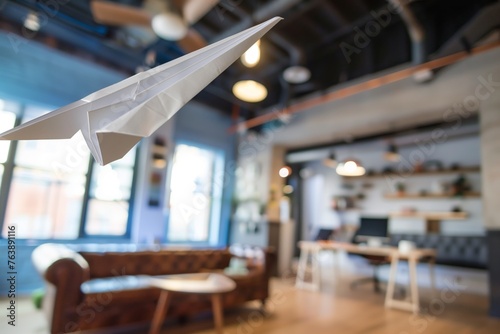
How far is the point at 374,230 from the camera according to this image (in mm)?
4984

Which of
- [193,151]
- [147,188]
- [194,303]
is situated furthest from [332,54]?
[194,303]

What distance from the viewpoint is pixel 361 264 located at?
7.16 metres

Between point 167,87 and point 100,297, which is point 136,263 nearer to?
point 100,297

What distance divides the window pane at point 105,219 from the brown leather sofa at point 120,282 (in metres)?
1.42

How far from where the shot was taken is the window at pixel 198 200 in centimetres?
497

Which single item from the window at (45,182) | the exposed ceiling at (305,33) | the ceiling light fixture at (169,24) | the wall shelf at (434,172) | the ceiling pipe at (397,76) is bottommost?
the window at (45,182)

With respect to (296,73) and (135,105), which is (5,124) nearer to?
(135,105)

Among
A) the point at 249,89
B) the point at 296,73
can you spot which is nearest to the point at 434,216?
the point at 296,73

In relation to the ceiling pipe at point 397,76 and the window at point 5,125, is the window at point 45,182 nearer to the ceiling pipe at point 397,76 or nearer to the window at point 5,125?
the window at point 5,125

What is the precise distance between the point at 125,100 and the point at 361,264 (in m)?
7.64

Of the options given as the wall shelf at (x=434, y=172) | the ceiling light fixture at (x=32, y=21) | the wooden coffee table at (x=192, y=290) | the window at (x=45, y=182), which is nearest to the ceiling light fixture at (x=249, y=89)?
the window at (x=45, y=182)

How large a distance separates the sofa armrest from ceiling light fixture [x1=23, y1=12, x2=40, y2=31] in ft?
9.85

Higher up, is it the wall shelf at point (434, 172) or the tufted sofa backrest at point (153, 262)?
the wall shelf at point (434, 172)

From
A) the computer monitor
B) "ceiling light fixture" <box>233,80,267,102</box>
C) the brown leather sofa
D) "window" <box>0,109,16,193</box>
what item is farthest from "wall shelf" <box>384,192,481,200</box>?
"window" <box>0,109,16,193</box>
